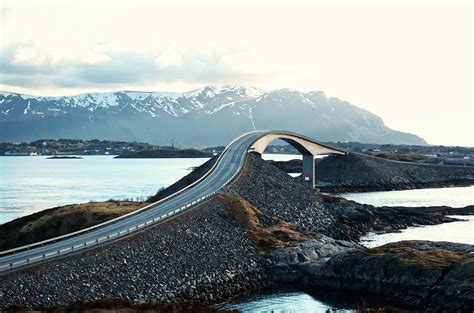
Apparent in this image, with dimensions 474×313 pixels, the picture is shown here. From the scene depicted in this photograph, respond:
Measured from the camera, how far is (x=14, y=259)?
4809 centimetres

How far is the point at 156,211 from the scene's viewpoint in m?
68.9

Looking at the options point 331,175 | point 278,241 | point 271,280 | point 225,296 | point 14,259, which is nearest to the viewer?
point 14,259

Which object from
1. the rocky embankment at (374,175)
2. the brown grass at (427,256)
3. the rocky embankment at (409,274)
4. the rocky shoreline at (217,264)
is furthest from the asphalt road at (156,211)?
the rocky embankment at (374,175)

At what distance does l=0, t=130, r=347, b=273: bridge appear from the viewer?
49344 millimetres

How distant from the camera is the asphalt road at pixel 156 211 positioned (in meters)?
48.9

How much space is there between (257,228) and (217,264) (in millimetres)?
12830

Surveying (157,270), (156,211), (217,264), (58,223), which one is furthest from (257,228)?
(58,223)

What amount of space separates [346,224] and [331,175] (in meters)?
78.2

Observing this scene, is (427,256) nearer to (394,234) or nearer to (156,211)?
(156,211)

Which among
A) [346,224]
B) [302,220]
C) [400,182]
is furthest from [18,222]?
[400,182]

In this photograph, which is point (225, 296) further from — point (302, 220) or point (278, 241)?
point (302, 220)

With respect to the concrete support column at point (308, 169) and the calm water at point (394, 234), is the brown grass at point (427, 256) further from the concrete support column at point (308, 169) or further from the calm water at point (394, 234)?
the concrete support column at point (308, 169)

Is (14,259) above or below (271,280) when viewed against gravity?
above

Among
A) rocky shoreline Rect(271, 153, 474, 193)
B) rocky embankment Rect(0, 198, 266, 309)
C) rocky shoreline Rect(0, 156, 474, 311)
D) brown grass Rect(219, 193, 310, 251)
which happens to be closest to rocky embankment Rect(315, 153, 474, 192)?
rocky shoreline Rect(271, 153, 474, 193)
